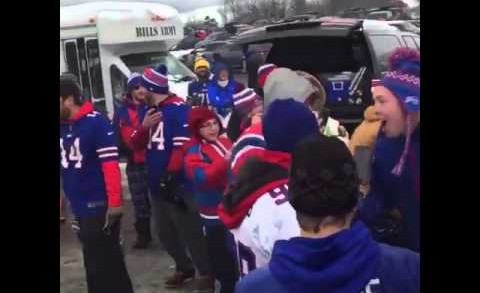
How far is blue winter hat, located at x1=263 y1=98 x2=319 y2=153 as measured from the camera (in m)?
2.98

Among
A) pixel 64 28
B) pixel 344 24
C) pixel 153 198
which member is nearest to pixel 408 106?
pixel 153 198

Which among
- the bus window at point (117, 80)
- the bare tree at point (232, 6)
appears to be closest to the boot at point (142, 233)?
the bus window at point (117, 80)

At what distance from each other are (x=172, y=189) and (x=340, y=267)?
3.99 meters

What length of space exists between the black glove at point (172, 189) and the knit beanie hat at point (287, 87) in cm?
190

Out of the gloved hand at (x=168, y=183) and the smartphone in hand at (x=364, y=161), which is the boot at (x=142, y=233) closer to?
the gloved hand at (x=168, y=183)

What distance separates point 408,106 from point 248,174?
106 cm

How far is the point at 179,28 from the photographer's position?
14.5 m

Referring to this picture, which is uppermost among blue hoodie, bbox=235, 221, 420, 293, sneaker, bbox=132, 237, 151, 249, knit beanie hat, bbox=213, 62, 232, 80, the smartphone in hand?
blue hoodie, bbox=235, 221, 420, 293

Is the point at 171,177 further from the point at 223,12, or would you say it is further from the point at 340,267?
the point at 223,12

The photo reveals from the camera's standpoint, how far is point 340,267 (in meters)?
2.12

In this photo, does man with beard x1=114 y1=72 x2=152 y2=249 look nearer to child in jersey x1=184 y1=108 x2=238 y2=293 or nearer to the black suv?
child in jersey x1=184 y1=108 x2=238 y2=293

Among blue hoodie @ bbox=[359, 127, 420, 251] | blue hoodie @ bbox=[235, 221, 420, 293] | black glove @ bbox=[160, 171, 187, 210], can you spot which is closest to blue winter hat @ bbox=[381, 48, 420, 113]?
blue hoodie @ bbox=[359, 127, 420, 251]

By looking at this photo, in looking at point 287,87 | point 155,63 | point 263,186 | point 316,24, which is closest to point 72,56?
point 155,63

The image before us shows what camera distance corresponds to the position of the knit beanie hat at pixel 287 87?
4098 millimetres
